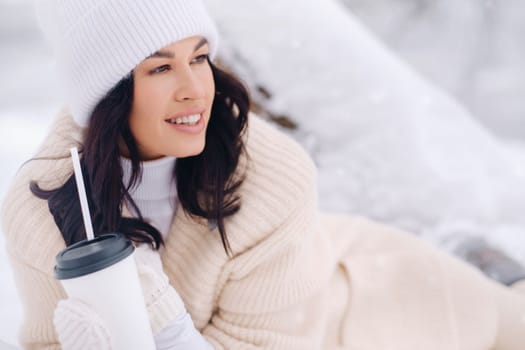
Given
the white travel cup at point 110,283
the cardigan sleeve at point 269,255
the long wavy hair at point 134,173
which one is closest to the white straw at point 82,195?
the white travel cup at point 110,283

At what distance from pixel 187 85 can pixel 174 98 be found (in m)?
0.02

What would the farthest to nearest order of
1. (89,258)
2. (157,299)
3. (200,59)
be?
(200,59)
(157,299)
(89,258)

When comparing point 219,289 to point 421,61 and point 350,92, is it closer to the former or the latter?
point 350,92

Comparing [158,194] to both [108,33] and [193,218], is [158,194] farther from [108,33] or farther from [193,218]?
[108,33]

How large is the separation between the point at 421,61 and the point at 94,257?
2.42 metres

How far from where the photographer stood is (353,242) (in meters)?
1.19

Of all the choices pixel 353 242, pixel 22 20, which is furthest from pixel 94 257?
pixel 22 20

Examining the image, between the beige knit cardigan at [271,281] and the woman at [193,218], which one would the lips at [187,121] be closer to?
the woman at [193,218]

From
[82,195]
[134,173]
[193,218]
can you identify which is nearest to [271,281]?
[193,218]

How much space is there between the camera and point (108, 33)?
0.63 metres

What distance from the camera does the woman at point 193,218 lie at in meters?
0.65

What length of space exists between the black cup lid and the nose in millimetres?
240

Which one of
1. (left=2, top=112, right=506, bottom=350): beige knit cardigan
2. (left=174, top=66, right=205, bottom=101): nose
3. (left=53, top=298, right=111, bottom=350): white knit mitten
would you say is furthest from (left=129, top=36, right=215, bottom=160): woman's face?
(left=53, top=298, right=111, bottom=350): white knit mitten

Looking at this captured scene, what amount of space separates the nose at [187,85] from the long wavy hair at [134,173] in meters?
0.06
